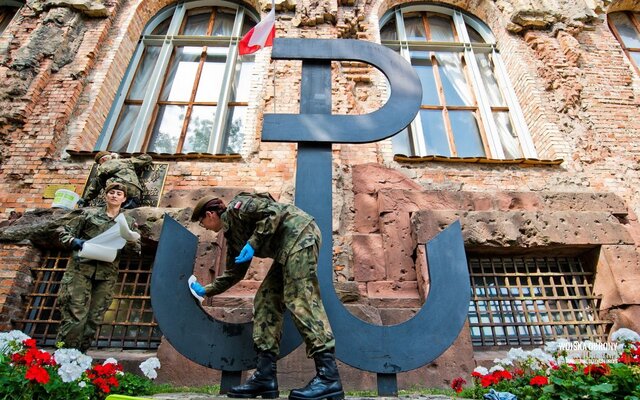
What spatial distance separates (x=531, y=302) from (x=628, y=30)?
258 inches

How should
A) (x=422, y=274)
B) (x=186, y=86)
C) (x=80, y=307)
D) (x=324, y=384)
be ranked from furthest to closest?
(x=186, y=86) → (x=422, y=274) → (x=80, y=307) → (x=324, y=384)

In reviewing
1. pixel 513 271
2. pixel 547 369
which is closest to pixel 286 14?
pixel 513 271

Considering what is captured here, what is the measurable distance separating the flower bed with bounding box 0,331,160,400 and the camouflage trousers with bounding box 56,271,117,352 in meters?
0.55

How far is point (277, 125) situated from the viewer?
8.98 ft

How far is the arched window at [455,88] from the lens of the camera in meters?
5.91

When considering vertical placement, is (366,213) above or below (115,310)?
above

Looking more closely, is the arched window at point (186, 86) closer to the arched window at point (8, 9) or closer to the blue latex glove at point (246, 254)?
the arched window at point (8, 9)

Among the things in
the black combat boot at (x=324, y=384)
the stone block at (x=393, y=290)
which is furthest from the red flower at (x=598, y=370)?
the stone block at (x=393, y=290)

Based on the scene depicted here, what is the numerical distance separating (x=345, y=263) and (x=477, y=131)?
3.40 meters

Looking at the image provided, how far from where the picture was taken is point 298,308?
2.13 m

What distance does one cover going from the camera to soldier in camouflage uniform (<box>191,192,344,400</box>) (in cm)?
207

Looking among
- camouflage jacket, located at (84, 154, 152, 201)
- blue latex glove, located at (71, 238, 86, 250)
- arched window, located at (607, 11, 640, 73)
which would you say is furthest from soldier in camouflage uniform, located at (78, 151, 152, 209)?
arched window, located at (607, 11, 640, 73)

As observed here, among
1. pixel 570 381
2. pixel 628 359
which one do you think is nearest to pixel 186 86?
pixel 570 381

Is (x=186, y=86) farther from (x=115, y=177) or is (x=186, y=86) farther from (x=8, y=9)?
(x=8, y=9)
